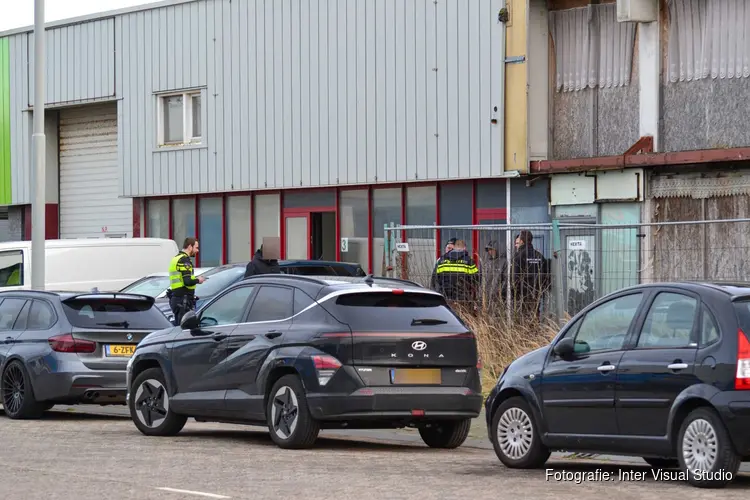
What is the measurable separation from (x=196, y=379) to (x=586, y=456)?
3772 mm

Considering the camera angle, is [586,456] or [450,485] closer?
[450,485]

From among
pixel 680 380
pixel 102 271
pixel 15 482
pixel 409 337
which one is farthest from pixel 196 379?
pixel 102 271

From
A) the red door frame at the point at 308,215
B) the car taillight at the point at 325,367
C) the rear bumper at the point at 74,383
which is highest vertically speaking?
the red door frame at the point at 308,215

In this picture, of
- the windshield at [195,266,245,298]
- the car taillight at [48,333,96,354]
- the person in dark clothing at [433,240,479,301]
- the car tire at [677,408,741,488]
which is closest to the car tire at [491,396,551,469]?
the car tire at [677,408,741,488]

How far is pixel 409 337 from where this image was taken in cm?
1239

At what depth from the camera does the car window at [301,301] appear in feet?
41.6

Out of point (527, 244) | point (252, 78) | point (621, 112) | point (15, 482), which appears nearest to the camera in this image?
point (15, 482)

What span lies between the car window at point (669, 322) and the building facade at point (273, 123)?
15205 mm

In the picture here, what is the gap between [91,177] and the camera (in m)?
35.4

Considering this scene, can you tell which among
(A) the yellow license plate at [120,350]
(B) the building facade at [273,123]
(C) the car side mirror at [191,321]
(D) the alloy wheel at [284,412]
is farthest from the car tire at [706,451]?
(B) the building facade at [273,123]

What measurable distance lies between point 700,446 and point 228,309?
18.1 ft

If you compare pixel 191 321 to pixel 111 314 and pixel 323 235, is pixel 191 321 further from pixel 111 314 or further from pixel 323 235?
pixel 323 235

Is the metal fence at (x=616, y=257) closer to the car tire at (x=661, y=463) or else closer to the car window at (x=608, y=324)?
the car tire at (x=661, y=463)

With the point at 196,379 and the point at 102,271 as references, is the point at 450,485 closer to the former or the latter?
the point at 196,379
